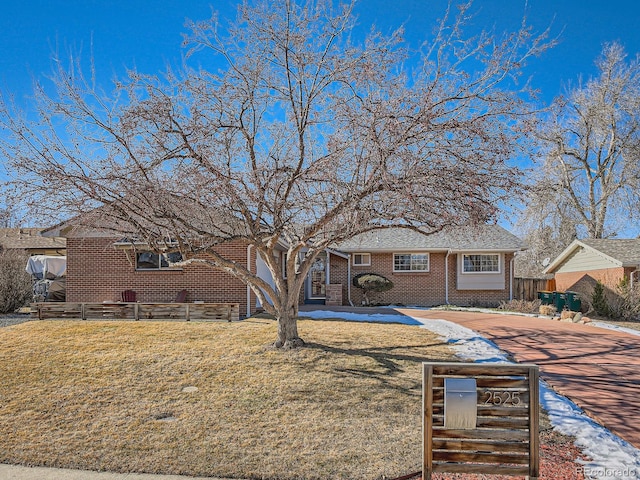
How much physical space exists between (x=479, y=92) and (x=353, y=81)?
6.27ft

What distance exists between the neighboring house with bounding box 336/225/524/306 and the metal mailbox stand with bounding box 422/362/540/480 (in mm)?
17279

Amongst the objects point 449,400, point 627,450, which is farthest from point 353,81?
point 627,450

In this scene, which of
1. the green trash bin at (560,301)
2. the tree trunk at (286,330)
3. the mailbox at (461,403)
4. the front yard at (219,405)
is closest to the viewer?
the mailbox at (461,403)

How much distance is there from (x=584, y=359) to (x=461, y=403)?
6871mm

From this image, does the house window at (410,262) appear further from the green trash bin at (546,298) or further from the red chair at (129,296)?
the red chair at (129,296)

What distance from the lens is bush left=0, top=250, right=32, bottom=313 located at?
16.1 m

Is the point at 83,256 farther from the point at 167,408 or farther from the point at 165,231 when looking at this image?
the point at 167,408

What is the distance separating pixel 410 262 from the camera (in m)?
21.9

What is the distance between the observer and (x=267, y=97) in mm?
7871

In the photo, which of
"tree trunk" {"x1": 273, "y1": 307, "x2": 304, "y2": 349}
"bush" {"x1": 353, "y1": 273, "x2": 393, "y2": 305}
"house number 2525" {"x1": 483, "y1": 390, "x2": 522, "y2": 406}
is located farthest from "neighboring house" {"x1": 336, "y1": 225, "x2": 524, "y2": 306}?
"house number 2525" {"x1": 483, "y1": 390, "x2": 522, "y2": 406}

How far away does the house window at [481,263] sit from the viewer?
2159cm

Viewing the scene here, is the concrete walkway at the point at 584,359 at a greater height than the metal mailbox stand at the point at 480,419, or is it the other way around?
the metal mailbox stand at the point at 480,419

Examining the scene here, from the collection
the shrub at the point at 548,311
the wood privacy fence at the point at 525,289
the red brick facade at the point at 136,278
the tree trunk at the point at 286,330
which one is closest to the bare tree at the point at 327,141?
the tree trunk at the point at 286,330

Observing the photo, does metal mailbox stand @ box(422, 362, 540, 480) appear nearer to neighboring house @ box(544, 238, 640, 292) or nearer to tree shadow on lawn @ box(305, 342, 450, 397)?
tree shadow on lawn @ box(305, 342, 450, 397)
